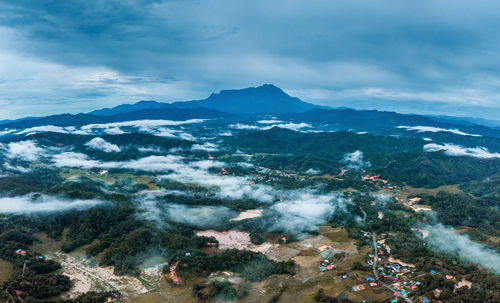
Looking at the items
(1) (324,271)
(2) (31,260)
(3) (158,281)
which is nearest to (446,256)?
(1) (324,271)

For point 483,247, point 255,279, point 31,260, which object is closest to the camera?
point 255,279

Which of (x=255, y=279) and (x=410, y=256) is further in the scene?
(x=410, y=256)

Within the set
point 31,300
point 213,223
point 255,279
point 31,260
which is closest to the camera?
point 31,300

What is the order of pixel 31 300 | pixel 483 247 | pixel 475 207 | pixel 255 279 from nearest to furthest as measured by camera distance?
pixel 31 300, pixel 255 279, pixel 483 247, pixel 475 207

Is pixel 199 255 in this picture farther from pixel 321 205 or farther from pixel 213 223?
pixel 321 205

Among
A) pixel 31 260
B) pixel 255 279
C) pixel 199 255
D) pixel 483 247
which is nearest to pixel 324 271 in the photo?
pixel 255 279

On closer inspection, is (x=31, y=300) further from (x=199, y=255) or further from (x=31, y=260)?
(x=199, y=255)

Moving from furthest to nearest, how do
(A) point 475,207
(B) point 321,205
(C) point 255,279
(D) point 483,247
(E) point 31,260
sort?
(B) point 321,205
(A) point 475,207
(D) point 483,247
(E) point 31,260
(C) point 255,279

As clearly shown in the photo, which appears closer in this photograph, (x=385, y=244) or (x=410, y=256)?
(x=410, y=256)
